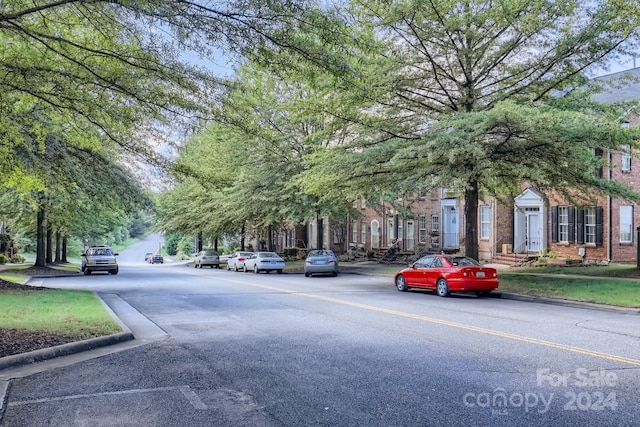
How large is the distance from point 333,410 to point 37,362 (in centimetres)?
482

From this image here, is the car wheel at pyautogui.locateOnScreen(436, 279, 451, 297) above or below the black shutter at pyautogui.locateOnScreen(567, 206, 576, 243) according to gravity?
below

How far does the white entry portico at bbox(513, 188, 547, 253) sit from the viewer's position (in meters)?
32.1

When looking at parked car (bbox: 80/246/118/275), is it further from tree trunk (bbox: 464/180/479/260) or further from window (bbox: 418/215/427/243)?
window (bbox: 418/215/427/243)

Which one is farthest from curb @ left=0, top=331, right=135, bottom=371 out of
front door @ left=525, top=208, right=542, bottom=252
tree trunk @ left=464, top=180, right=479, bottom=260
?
front door @ left=525, top=208, right=542, bottom=252

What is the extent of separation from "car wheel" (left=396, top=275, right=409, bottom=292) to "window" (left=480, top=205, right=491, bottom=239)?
17632 millimetres

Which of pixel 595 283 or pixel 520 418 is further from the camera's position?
pixel 595 283

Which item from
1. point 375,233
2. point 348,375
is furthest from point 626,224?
point 348,375

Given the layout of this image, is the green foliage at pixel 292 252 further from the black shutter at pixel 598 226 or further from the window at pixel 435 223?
the black shutter at pixel 598 226

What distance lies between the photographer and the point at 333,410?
17.8ft

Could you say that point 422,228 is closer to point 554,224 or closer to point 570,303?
point 554,224

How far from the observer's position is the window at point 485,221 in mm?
35219

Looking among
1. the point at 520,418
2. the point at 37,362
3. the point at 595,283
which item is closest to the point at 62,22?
the point at 37,362

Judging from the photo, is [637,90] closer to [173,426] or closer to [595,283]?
[595,283]

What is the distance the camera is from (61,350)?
8.25m
